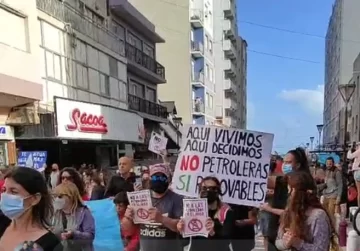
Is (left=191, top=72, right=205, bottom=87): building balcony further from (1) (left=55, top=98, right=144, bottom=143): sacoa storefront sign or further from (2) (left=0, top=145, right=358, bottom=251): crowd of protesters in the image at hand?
(2) (left=0, top=145, right=358, bottom=251): crowd of protesters

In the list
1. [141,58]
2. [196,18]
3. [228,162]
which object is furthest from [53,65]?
[196,18]

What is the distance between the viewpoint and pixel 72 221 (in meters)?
4.66

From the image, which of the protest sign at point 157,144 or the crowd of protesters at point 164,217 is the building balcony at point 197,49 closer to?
the protest sign at point 157,144

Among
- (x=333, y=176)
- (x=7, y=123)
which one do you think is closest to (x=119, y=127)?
(x=7, y=123)

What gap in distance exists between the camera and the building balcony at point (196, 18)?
5056 centimetres

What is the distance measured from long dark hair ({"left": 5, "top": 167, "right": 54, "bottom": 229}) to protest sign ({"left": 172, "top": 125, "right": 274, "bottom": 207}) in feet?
8.84

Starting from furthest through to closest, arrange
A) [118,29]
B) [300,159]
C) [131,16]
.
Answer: [131,16], [118,29], [300,159]

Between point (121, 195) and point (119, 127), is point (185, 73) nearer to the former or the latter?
point (119, 127)

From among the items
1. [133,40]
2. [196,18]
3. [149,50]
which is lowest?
[149,50]

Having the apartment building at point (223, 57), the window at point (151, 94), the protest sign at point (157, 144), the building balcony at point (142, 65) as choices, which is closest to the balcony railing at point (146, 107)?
the window at point (151, 94)

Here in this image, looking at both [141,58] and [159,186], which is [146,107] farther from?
[159,186]

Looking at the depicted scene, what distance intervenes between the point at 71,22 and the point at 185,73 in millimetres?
28894

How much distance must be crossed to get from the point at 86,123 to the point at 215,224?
16.1 m

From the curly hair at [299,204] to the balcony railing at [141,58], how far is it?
1127 inches
